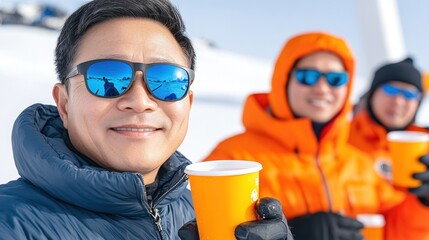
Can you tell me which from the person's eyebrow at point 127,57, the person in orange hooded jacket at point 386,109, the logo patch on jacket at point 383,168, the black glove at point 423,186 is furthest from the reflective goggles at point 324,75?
the person's eyebrow at point 127,57

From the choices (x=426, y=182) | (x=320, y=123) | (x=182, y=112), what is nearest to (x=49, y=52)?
(x=320, y=123)

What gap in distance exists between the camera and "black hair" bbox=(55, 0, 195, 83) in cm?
128

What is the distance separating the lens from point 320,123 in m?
2.71

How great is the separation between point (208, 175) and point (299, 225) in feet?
4.76

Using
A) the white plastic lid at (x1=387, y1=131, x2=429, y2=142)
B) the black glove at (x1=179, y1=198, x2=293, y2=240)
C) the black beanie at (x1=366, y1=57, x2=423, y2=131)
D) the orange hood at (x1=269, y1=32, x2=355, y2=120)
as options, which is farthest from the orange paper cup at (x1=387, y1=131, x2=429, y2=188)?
the black glove at (x1=179, y1=198, x2=293, y2=240)

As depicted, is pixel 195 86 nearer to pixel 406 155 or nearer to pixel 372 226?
pixel 372 226

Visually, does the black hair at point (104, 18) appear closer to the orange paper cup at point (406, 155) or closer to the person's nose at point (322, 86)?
the person's nose at point (322, 86)

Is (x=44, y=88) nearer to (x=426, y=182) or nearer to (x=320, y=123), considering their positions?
(x=320, y=123)

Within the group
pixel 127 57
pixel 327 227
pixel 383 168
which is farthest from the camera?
pixel 383 168

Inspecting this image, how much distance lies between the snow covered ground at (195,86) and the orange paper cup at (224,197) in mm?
519

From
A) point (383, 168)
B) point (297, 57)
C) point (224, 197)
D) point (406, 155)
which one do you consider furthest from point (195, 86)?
point (224, 197)

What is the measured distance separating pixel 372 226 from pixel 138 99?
195 cm

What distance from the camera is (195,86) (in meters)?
7.83

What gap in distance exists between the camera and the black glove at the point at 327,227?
248 cm
